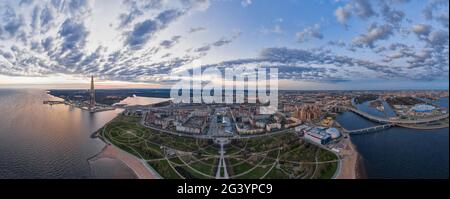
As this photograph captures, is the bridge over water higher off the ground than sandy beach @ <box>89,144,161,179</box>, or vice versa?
the bridge over water

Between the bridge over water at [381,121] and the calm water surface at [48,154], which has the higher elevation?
the bridge over water at [381,121]

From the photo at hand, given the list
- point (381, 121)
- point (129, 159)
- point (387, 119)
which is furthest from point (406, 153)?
point (129, 159)

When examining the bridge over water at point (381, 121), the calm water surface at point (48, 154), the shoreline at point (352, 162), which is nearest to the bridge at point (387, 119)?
the bridge over water at point (381, 121)

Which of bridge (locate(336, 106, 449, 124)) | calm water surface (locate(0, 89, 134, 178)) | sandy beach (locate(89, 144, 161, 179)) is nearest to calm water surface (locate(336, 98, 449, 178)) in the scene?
bridge (locate(336, 106, 449, 124))

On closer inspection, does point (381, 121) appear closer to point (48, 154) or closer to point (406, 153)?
point (406, 153)

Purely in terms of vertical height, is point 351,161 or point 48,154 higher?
point 351,161

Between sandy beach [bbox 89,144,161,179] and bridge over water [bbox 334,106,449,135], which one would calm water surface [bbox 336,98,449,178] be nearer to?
bridge over water [bbox 334,106,449,135]

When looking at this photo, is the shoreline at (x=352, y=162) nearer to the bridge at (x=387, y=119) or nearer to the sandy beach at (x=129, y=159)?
the bridge at (x=387, y=119)

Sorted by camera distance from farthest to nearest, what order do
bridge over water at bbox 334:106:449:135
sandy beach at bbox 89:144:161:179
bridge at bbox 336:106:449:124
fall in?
bridge over water at bbox 334:106:449:135 → bridge at bbox 336:106:449:124 → sandy beach at bbox 89:144:161:179
